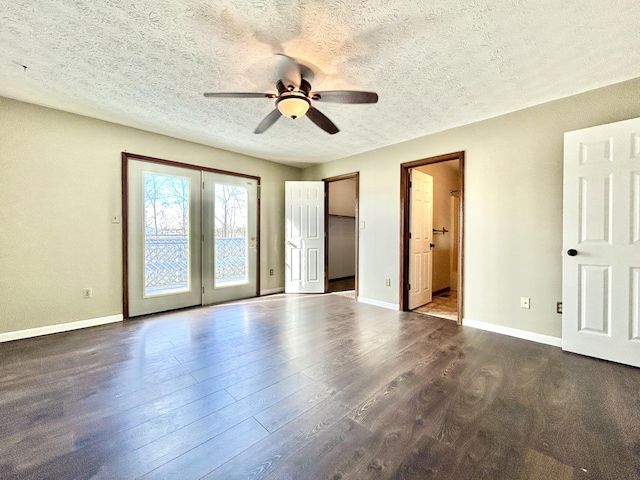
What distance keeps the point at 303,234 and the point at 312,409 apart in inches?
137

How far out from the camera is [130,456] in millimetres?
1253

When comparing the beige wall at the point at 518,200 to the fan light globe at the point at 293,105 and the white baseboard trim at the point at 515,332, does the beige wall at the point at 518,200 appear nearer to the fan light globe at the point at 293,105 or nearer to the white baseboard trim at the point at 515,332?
the white baseboard trim at the point at 515,332

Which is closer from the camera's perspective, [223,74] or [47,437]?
[47,437]

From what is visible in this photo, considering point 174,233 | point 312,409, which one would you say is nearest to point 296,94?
point 312,409

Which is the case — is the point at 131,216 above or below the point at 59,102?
below

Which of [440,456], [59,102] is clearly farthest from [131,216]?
[440,456]

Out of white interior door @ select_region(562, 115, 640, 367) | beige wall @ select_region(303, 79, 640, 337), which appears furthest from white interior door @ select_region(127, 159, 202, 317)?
Answer: white interior door @ select_region(562, 115, 640, 367)

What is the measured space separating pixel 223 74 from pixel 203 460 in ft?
8.48

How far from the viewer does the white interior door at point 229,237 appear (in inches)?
159

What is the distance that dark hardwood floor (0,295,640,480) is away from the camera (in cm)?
121

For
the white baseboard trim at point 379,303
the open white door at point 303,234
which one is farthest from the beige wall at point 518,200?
the open white door at point 303,234

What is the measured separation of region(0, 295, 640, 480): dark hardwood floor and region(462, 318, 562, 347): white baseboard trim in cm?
15

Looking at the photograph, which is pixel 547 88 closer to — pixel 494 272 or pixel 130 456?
pixel 494 272

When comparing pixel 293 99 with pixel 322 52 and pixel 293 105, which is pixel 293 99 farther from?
pixel 322 52
